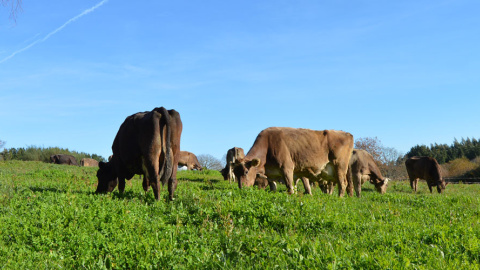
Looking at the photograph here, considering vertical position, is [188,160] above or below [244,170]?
above

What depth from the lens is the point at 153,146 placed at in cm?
1080

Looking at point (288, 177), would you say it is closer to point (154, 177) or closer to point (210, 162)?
point (154, 177)

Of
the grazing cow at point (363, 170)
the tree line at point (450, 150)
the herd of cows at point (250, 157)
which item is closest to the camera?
the herd of cows at point (250, 157)

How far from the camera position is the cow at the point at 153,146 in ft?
35.4

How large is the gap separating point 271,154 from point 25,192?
792 centimetres

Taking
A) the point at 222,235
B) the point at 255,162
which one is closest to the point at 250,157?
the point at 255,162

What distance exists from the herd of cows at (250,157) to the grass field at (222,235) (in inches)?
41.4

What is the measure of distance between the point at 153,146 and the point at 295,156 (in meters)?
6.26

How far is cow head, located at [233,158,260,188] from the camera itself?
13638mm

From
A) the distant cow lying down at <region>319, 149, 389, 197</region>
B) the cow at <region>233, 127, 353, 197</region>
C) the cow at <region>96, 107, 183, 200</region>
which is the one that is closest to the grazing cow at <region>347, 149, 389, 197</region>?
the distant cow lying down at <region>319, 149, 389, 197</region>

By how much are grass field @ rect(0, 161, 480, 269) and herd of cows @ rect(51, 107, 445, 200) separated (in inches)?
41.4

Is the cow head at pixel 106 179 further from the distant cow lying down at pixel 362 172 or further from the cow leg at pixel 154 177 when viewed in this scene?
the distant cow lying down at pixel 362 172

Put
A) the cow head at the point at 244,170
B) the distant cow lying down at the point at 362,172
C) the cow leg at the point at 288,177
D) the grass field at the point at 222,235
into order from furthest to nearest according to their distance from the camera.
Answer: the distant cow lying down at the point at 362,172
the cow leg at the point at 288,177
the cow head at the point at 244,170
the grass field at the point at 222,235

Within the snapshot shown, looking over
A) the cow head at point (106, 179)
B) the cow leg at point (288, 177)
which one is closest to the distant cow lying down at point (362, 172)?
the cow leg at point (288, 177)
